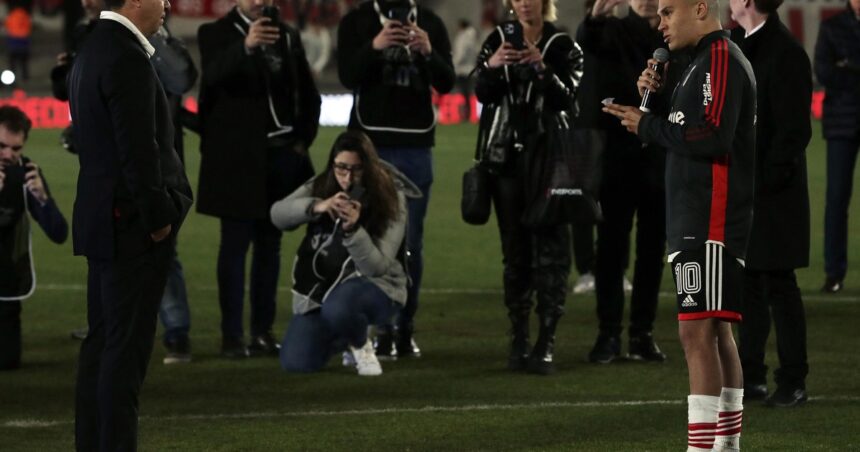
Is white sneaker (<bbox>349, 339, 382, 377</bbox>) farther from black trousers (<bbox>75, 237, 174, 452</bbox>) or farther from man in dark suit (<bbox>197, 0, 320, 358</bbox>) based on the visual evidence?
black trousers (<bbox>75, 237, 174, 452</bbox>)

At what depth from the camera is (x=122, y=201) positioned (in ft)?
21.6

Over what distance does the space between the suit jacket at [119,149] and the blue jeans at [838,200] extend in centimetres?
762

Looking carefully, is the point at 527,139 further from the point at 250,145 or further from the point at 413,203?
the point at 250,145

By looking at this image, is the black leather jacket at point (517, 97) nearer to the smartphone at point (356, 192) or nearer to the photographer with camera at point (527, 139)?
the photographer with camera at point (527, 139)

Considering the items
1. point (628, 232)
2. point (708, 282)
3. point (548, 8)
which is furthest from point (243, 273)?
point (708, 282)

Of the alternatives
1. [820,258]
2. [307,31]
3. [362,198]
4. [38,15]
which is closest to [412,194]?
[362,198]

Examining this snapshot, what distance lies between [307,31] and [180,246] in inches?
1114

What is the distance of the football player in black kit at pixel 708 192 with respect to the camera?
716 cm

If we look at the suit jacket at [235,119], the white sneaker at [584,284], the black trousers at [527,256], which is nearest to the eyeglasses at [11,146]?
the suit jacket at [235,119]

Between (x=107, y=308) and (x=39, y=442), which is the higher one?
(x=107, y=308)

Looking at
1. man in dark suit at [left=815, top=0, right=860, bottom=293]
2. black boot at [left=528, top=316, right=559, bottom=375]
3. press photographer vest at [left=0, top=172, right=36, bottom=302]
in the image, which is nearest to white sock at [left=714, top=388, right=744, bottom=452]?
black boot at [left=528, top=316, right=559, bottom=375]

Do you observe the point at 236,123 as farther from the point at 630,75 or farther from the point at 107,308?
the point at 107,308

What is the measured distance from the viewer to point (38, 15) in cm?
4681

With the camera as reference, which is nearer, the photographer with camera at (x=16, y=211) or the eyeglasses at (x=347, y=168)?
the eyeglasses at (x=347, y=168)
